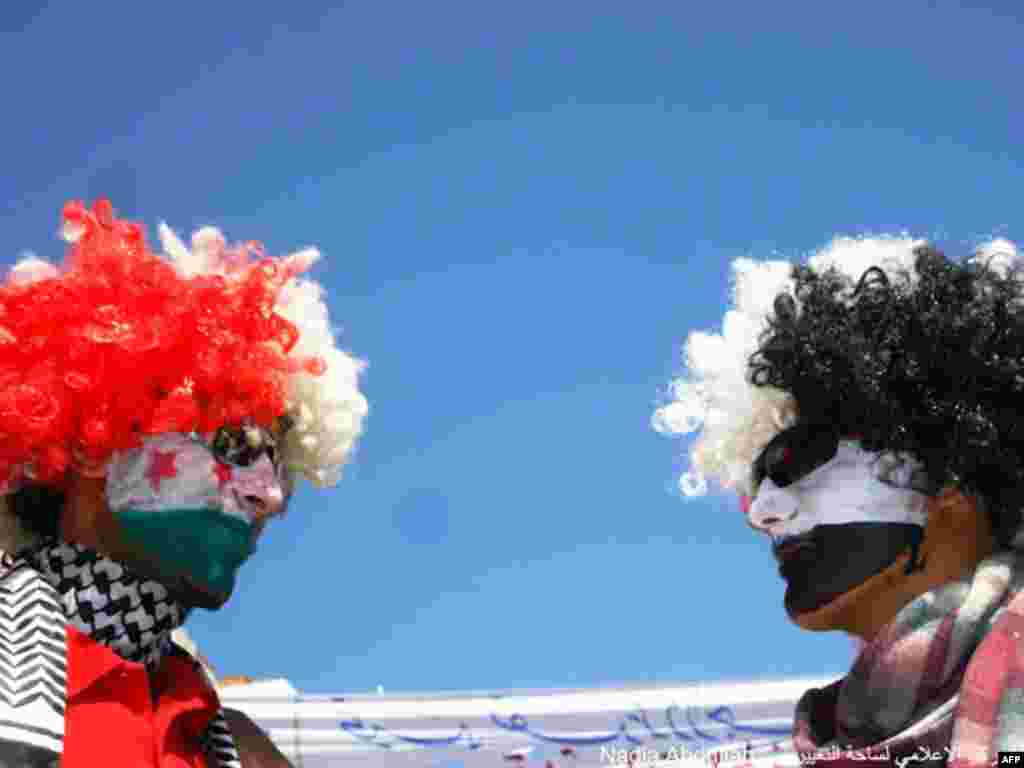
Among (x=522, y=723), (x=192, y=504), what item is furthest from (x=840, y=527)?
(x=522, y=723)

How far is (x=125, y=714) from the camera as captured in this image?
461 centimetres

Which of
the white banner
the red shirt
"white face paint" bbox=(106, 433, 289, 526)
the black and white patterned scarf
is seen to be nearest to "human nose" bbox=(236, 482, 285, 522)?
"white face paint" bbox=(106, 433, 289, 526)

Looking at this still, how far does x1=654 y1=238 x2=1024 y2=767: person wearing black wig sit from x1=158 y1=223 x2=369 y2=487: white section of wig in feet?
5.25

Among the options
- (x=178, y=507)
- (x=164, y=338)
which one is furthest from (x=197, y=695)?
(x=164, y=338)

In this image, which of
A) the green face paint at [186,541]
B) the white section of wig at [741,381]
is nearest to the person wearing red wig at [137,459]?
the green face paint at [186,541]

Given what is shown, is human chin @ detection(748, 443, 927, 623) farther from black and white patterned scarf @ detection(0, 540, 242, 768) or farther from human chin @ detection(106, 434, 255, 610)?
black and white patterned scarf @ detection(0, 540, 242, 768)

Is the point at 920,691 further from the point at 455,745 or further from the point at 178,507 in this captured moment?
the point at 455,745

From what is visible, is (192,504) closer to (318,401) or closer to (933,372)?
(318,401)

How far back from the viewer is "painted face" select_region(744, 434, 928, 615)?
4496 millimetres

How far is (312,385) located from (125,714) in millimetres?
1470

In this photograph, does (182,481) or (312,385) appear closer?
(182,481)

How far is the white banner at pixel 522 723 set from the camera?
23.5ft

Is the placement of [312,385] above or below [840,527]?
above

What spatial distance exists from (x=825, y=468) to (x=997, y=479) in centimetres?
51
